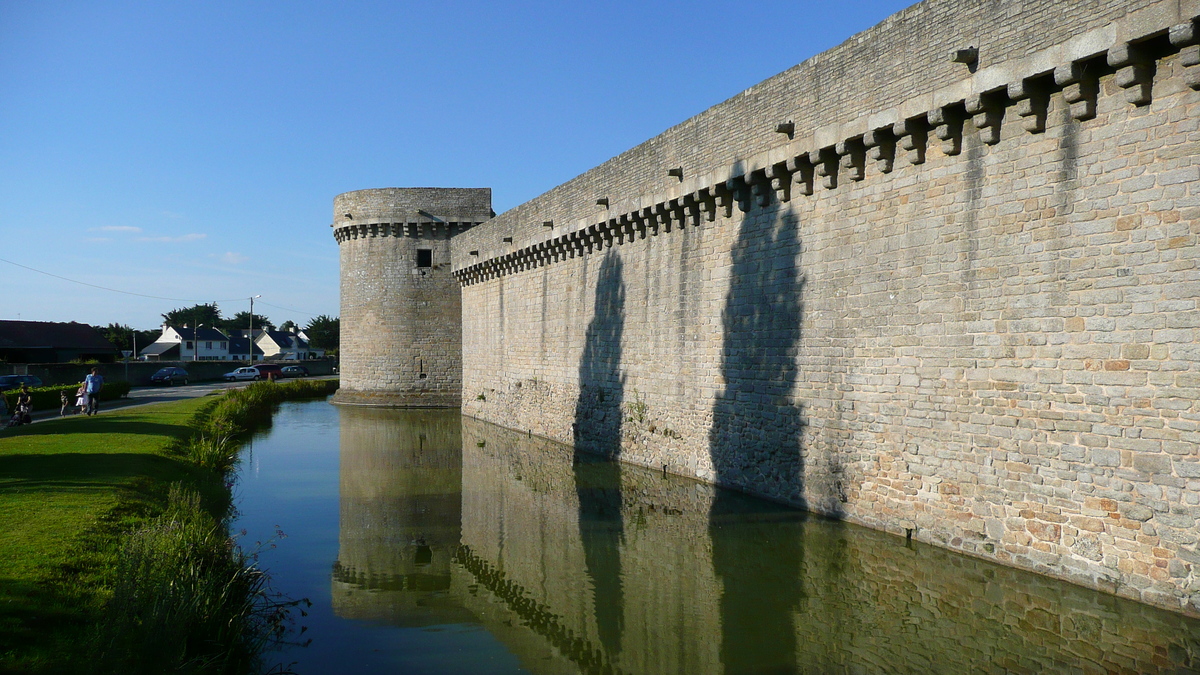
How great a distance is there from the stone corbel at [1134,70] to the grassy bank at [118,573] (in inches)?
321

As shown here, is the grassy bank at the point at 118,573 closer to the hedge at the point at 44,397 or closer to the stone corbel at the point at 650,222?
the stone corbel at the point at 650,222

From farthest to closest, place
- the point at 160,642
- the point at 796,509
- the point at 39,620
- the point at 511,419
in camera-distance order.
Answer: the point at 511,419 < the point at 796,509 < the point at 39,620 < the point at 160,642

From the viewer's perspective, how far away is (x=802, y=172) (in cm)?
1076

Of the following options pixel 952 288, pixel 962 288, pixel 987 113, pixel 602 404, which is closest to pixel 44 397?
pixel 602 404

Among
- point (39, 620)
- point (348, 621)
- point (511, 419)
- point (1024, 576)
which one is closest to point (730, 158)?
point (1024, 576)

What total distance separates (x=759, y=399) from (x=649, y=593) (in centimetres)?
444

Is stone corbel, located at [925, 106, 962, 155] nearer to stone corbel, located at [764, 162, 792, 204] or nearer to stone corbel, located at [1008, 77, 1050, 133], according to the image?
stone corbel, located at [1008, 77, 1050, 133]

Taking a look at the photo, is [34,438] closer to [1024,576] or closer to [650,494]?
[650,494]

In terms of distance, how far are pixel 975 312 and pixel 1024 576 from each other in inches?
100

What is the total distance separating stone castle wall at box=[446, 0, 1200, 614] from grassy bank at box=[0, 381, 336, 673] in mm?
6666

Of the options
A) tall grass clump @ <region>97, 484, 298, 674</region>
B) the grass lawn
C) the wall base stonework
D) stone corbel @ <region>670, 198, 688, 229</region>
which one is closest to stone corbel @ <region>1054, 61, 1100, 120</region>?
stone corbel @ <region>670, 198, 688, 229</region>

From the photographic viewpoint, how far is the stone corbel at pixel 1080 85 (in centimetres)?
719

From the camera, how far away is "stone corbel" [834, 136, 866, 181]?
32.3 ft

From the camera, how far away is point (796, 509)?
10.8m
